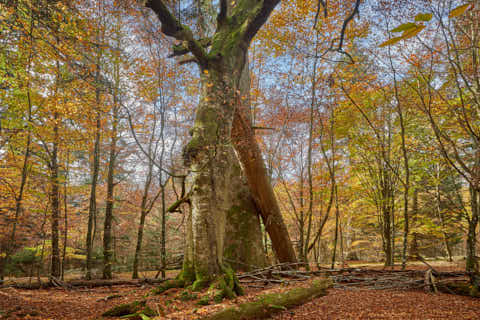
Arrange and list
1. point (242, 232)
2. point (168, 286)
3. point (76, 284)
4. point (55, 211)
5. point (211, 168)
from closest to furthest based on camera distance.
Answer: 1. point (168, 286)
2. point (211, 168)
3. point (76, 284)
4. point (242, 232)
5. point (55, 211)

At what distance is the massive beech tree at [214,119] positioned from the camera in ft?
12.6

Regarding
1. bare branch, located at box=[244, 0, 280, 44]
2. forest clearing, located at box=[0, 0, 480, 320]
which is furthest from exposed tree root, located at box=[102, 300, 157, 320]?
bare branch, located at box=[244, 0, 280, 44]

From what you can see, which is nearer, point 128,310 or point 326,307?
point 128,310

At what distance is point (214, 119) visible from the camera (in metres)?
4.44

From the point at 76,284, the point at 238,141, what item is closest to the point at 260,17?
the point at 238,141

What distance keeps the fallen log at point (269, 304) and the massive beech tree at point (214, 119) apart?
36.0 inches

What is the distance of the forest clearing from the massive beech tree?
28 millimetres

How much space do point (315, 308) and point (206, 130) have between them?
10.5 feet

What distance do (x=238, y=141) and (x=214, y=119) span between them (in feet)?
7.78

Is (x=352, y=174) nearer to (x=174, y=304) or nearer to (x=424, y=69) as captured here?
(x=424, y=69)

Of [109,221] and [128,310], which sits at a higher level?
[109,221]

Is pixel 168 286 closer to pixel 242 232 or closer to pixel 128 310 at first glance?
pixel 128 310

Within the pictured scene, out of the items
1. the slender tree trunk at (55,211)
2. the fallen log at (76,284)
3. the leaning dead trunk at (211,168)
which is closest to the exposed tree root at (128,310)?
the leaning dead trunk at (211,168)

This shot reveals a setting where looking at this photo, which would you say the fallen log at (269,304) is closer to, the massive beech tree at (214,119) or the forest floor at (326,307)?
the forest floor at (326,307)
